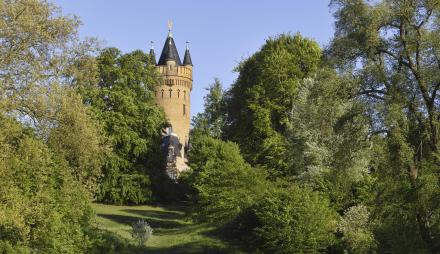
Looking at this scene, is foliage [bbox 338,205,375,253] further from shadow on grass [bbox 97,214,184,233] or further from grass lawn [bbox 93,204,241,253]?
shadow on grass [bbox 97,214,184,233]

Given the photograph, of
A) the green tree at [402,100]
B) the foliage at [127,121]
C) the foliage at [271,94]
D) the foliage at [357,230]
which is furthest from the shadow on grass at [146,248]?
the foliage at [127,121]

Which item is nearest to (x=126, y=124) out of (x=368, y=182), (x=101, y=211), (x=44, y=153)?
(x=101, y=211)

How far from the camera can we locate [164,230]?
32.4 metres

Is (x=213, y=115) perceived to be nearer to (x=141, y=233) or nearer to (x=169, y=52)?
(x=169, y=52)

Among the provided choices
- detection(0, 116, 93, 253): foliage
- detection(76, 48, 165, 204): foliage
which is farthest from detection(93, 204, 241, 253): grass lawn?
detection(0, 116, 93, 253): foliage

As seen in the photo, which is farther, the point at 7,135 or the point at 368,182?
the point at 368,182

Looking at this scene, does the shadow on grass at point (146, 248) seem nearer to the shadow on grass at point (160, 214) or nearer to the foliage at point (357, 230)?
the foliage at point (357, 230)

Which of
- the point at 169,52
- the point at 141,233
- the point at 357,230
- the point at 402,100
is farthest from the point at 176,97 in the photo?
the point at 402,100

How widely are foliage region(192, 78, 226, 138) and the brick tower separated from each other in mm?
12706

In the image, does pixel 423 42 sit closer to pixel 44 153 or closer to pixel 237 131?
pixel 44 153

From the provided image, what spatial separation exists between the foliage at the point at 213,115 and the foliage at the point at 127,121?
552 cm

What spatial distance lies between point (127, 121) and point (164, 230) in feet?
45.1

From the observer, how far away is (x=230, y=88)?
49219mm

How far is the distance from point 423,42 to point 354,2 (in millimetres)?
2046
